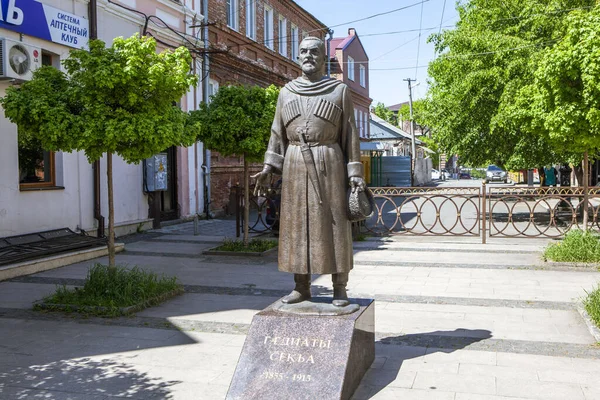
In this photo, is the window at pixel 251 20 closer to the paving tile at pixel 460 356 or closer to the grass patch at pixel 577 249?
the grass patch at pixel 577 249

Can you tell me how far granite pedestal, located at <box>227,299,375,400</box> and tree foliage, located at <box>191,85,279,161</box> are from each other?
647 centimetres

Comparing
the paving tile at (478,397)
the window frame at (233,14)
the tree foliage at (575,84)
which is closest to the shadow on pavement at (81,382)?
the paving tile at (478,397)

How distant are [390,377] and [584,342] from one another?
6.96 feet

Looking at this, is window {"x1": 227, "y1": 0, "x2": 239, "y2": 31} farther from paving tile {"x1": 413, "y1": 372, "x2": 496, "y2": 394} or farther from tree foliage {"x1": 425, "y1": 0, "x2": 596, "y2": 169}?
paving tile {"x1": 413, "y1": 372, "x2": 496, "y2": 394}

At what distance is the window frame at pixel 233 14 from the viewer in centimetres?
2041

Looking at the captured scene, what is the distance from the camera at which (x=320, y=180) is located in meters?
4.86

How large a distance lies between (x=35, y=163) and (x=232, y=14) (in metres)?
10.9

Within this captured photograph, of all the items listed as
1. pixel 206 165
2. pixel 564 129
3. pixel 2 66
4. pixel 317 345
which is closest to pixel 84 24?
pixel 2 66

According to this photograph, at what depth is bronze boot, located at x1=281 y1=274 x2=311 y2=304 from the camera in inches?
199

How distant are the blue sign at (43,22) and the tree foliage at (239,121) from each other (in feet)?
9.31

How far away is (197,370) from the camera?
5051mm

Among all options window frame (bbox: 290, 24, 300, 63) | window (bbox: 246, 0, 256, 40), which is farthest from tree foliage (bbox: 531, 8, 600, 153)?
window frame (bbox: 290, 24, 300, 63)

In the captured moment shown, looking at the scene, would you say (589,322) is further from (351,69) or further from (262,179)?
(351,69)

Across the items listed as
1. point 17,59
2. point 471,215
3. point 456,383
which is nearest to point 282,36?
point 471,215
